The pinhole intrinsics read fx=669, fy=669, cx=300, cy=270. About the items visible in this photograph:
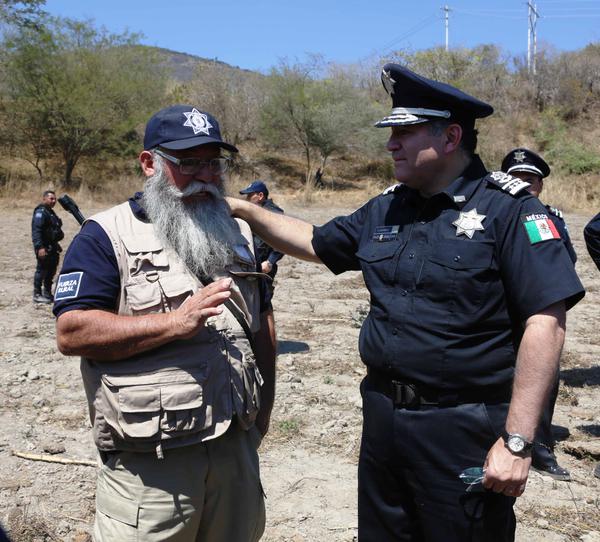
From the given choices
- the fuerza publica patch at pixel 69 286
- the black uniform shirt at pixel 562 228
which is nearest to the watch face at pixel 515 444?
the fuerza publica patch at pixel 69 286

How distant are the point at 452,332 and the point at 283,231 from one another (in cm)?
107

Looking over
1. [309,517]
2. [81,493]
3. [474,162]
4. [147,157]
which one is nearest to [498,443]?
[474,162]

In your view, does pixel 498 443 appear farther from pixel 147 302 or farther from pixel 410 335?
pixel 147 302

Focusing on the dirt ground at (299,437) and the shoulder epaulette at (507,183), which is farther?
the dirt ground at (299,437)

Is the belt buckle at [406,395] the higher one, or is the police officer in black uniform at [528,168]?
the police officer in black uniform at [528,168]

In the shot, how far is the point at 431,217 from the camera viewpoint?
107 inches

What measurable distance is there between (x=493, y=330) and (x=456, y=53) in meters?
39.9

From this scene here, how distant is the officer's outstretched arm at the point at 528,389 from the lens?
231cm

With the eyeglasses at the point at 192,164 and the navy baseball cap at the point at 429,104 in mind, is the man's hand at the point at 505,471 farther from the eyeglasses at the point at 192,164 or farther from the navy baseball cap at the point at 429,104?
the eyeglasses at the point at 192,164

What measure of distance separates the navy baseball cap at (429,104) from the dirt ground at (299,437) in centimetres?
78

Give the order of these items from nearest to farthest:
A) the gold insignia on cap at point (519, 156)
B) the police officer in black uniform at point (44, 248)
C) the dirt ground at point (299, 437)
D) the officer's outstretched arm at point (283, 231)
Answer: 1. the officer's outstretched arm at point (283, 231)
2. the dirt ground at point (299, 437)
3. the gold insignia on cap at point (519, 156)
4. the police officer in black uniform at point (44, 248)

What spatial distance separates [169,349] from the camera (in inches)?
94.3

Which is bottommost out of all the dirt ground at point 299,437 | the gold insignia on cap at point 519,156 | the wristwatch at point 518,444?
the dirt ground at point 299,437

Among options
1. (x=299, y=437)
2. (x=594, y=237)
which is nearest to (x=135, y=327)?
(x=299, y=437)
